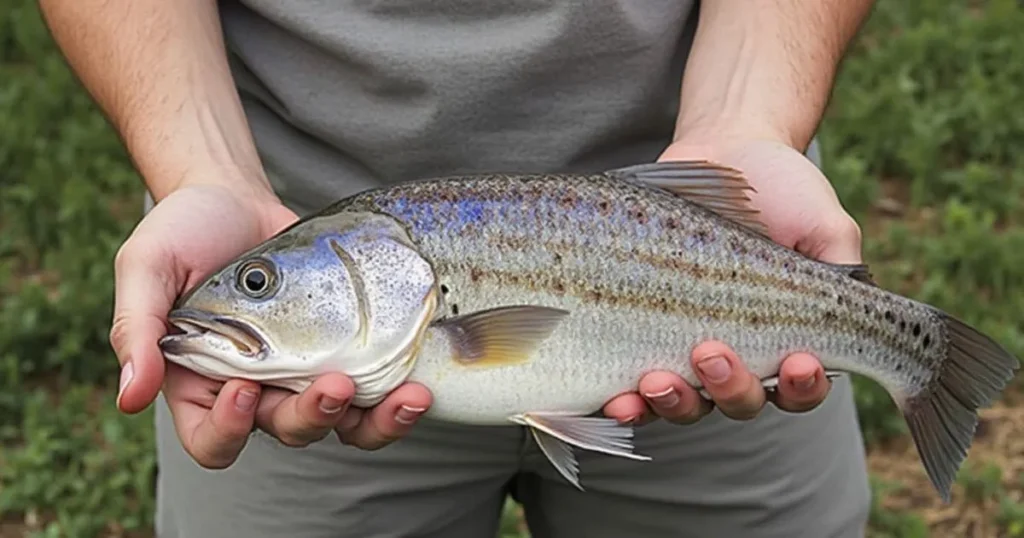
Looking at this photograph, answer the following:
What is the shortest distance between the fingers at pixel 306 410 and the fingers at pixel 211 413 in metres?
0.03

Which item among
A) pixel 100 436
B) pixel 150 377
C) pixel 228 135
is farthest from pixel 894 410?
pixel 150 377

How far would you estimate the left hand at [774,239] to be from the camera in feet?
7.38

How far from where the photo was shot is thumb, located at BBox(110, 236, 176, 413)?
2104 mm

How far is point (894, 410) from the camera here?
174 inches

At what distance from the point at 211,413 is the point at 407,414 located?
0.27 metres

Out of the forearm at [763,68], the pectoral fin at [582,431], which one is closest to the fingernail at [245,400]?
the pectoral fin at [582,431]

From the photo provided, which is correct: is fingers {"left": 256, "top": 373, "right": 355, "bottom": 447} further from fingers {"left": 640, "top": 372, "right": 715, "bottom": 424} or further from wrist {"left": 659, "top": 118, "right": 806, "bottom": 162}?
wrist {"left": 659, "top": 118, "right": 806, "bottom": 162}

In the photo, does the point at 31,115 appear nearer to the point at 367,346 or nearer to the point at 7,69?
the point at 7,69

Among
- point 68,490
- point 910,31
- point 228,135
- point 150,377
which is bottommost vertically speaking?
point 68,490

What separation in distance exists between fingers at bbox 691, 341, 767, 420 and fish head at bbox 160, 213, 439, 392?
385 mm

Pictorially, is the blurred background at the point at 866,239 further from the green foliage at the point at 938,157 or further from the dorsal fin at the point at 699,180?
the dorsal fin at the point at 699,180

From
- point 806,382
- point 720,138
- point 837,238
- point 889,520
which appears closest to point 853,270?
point 837,238

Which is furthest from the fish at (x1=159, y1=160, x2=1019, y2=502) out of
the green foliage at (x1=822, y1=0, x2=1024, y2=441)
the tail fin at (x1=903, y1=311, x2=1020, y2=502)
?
the green foliage at (x1=822, y1=0, x2=1024, y2=441)

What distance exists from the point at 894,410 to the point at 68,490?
2243 mm
